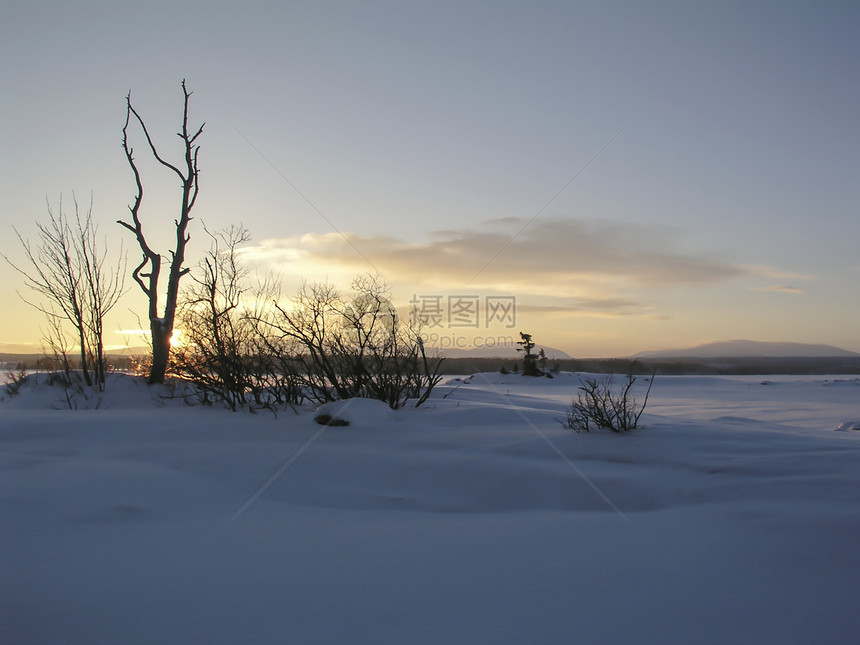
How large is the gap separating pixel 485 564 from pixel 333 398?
7.90 m

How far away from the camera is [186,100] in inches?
579

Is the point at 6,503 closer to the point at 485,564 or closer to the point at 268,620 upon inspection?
the point at 268,620

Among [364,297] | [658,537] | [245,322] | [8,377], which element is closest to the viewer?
[658,537]

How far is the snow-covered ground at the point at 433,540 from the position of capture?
262 cm

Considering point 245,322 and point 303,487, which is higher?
point 245,322

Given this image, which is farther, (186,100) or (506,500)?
(186,100)

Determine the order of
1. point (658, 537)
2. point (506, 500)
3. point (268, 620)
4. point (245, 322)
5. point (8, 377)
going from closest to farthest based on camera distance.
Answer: point (268, 620), point (658, 537), point (506, 500), point (245, 322), point (8, 377)

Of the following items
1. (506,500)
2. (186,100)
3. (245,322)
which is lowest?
(506,500)

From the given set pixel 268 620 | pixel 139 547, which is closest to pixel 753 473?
pixel 268 620

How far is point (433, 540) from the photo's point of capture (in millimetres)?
3699

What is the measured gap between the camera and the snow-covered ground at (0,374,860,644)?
2619mm

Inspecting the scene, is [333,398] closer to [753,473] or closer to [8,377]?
[753,473]

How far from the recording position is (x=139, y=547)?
11.4 ft

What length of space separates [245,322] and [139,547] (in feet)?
27.7
